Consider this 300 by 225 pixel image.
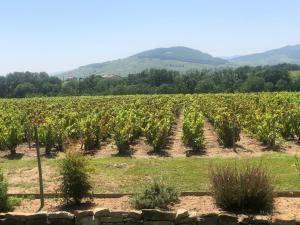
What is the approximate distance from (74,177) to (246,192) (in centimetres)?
334

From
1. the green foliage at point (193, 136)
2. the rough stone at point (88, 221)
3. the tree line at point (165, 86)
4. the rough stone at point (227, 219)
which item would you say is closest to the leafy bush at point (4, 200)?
the rough stone at point (88, 221)

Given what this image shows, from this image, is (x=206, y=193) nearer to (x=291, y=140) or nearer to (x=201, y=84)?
(x=291, y=140)

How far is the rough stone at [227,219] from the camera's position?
7.38 meters

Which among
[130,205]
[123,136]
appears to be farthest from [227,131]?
[130,205]

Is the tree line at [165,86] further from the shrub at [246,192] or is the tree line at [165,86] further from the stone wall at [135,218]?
the stone wall at [135,218]

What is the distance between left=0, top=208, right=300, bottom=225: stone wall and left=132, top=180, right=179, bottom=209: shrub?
3.35 ft

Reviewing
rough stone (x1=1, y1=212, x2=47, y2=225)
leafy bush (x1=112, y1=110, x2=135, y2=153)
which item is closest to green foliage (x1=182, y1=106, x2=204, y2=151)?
leafy bush (x1=112, y1=110, x2=135, y2=153)

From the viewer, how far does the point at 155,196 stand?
29.2 feet

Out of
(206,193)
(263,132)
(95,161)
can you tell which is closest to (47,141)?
(95,161)

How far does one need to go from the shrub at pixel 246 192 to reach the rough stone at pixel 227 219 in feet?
2.51

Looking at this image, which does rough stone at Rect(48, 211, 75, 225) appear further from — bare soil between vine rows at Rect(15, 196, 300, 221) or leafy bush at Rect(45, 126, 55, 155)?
leafy bush at Rect(45, 126, 55, 155)

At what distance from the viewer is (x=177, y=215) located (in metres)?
7.50

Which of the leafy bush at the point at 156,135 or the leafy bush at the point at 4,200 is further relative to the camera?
the leafy bush at the point at 156,135

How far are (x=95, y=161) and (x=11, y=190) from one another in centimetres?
428
